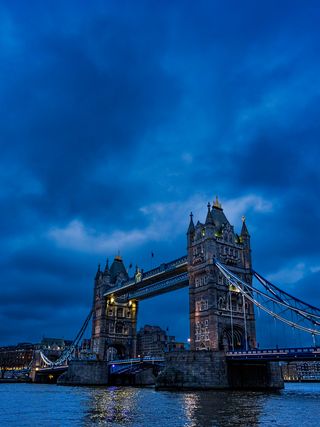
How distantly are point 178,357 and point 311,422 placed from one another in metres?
33.3

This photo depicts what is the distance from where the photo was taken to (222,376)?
55.1m

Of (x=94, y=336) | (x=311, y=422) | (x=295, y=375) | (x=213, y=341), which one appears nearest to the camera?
(x=311, y=422)

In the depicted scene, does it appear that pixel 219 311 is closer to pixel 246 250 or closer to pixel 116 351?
pixel 246 250

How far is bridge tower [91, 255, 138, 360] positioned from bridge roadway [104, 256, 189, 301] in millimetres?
3883

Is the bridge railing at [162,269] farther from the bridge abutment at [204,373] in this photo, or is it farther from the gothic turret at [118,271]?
the bridge abutment at [204,373]

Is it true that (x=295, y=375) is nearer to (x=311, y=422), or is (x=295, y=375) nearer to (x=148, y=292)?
(x=148, y=292)

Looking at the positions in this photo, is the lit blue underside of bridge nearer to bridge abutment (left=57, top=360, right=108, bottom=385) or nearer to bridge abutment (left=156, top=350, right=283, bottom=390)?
bridge abutment (left=57, top=360, right=108, bottom=385)

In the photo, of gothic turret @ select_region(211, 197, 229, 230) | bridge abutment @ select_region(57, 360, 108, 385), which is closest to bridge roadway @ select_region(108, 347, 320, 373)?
gothic turret @ select_region(211, 197, 229, 230)

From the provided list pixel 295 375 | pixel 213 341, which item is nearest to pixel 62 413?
pixel 213 341

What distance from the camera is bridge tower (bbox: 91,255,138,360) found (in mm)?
98000

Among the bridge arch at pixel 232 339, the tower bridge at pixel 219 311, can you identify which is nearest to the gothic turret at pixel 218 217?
the tower bridge at pixel 219 311

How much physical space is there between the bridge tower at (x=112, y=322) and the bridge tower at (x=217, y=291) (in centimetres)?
3331

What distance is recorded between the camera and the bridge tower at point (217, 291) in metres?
63.6

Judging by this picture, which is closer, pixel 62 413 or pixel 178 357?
pixel 62 413
